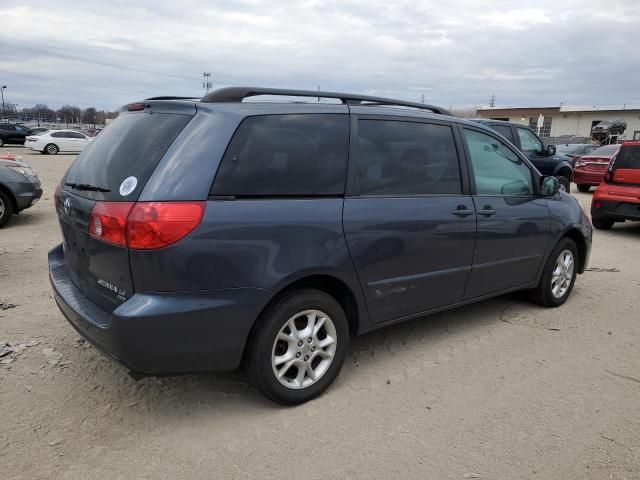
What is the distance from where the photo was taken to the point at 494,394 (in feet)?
10.9

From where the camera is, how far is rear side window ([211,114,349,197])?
278cm

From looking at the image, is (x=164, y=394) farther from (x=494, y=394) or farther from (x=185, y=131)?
(x=494, y=394)

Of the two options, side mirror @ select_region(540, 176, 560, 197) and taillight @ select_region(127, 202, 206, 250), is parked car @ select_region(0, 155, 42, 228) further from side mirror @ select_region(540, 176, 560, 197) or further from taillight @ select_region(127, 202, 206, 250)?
side mirror @ select_region(540, 176, 560, 197)

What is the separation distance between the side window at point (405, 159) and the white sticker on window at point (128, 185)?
1.32 metres

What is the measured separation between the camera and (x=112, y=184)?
9.18ft

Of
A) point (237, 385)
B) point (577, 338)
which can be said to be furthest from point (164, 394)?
point (577, 338)

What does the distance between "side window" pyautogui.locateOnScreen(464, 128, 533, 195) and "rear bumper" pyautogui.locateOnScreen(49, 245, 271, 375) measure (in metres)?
2.21

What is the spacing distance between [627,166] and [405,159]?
7128 mm

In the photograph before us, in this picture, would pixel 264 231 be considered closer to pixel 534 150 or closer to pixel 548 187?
pixel 548 187

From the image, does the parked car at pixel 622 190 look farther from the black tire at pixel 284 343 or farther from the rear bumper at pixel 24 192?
the rear bumper at pixel 24 192

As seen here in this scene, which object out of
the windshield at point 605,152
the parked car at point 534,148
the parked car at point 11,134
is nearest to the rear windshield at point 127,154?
the parked car at point 534,148

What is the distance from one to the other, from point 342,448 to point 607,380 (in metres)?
2.03

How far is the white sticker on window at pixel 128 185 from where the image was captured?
2662mm

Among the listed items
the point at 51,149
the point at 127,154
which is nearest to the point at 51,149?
the point at 51,149
